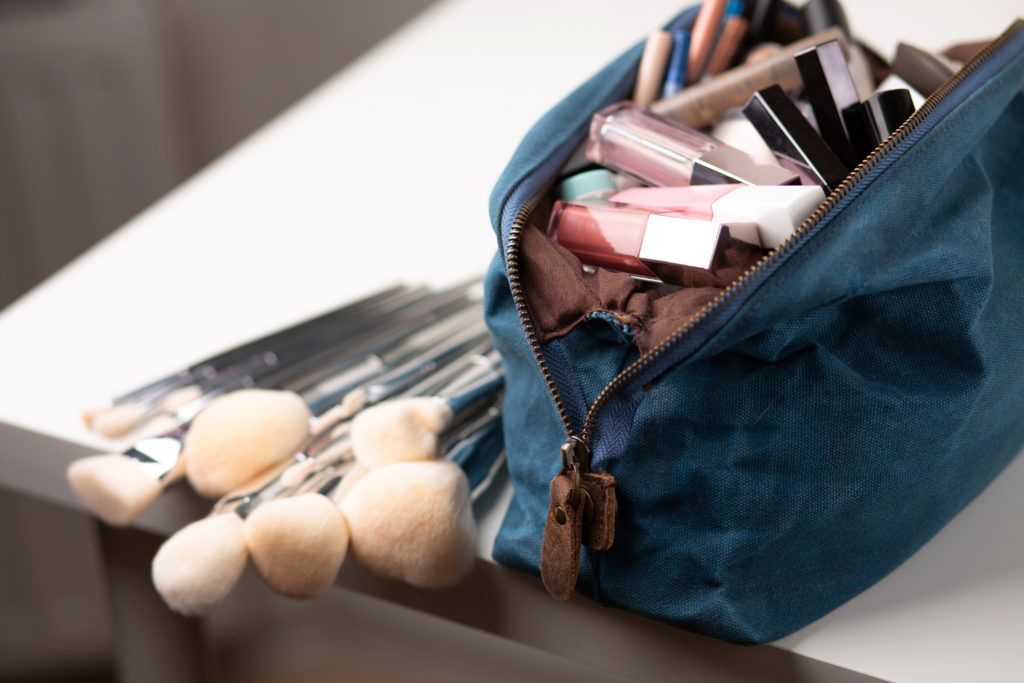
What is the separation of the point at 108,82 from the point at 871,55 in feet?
3.27

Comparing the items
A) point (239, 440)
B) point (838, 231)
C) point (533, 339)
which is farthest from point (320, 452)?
point (838, 231)

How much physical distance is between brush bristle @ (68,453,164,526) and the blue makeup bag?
6.5 inches

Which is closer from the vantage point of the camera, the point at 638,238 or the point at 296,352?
the point at 638,238

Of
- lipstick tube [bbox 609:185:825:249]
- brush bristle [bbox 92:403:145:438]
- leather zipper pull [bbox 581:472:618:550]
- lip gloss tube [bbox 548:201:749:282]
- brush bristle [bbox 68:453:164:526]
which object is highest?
lipstick tube [bbox 609:185:825:249]

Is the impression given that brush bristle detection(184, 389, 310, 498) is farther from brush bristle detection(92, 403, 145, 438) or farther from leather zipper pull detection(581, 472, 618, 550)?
leather zipper pull detection(581, 472, 618, 550)

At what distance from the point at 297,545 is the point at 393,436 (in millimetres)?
63

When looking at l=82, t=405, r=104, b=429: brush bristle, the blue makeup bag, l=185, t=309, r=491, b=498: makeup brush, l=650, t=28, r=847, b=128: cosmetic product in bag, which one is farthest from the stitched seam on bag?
l=82, t=405, r=104, b=429: brush bristle

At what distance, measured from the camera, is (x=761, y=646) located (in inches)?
13.1

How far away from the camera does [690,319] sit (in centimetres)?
29

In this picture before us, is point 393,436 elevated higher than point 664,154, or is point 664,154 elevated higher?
point 664,154

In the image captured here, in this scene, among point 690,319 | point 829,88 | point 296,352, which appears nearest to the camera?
point 690,319

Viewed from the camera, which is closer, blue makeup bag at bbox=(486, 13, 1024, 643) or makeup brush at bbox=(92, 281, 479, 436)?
blue makeup bag at bbox=(486, 13, 1024, 643)

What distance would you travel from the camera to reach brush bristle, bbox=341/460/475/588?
34 cm

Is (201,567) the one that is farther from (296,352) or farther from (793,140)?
(793,140)
